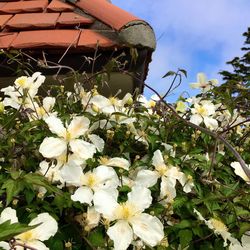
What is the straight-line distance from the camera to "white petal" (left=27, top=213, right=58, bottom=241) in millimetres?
987

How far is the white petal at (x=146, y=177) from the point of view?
4.24 feet

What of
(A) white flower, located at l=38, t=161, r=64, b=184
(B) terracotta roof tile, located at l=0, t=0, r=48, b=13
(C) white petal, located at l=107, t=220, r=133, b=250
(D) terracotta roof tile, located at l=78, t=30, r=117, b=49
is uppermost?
(C) white petal, located at l=107, t=220, r=133, b=250

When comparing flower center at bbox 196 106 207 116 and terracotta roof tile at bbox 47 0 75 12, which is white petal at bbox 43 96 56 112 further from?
terracotta roof tile at bbox 47 0 75 12

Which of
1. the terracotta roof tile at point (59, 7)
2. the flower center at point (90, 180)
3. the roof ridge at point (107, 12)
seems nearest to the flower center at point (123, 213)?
the flower center at point (90, 180)

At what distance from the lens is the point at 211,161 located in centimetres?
142

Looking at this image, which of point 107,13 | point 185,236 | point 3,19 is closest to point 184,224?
point 185,236

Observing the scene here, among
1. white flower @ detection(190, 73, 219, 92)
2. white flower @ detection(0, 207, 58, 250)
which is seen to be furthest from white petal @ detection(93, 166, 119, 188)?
white flower @ detection(190, 73, 219, 92)

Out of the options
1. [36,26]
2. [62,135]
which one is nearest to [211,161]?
[62,135]

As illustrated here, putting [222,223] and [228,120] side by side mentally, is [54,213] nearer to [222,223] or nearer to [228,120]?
[222,223]

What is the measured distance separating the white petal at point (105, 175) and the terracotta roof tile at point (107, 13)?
55.6 inches

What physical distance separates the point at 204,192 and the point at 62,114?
50 centimetres

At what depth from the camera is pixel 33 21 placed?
8.82 feet

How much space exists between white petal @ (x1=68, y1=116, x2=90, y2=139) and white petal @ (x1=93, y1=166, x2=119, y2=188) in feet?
0.38

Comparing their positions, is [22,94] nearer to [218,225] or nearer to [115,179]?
[115,179]
